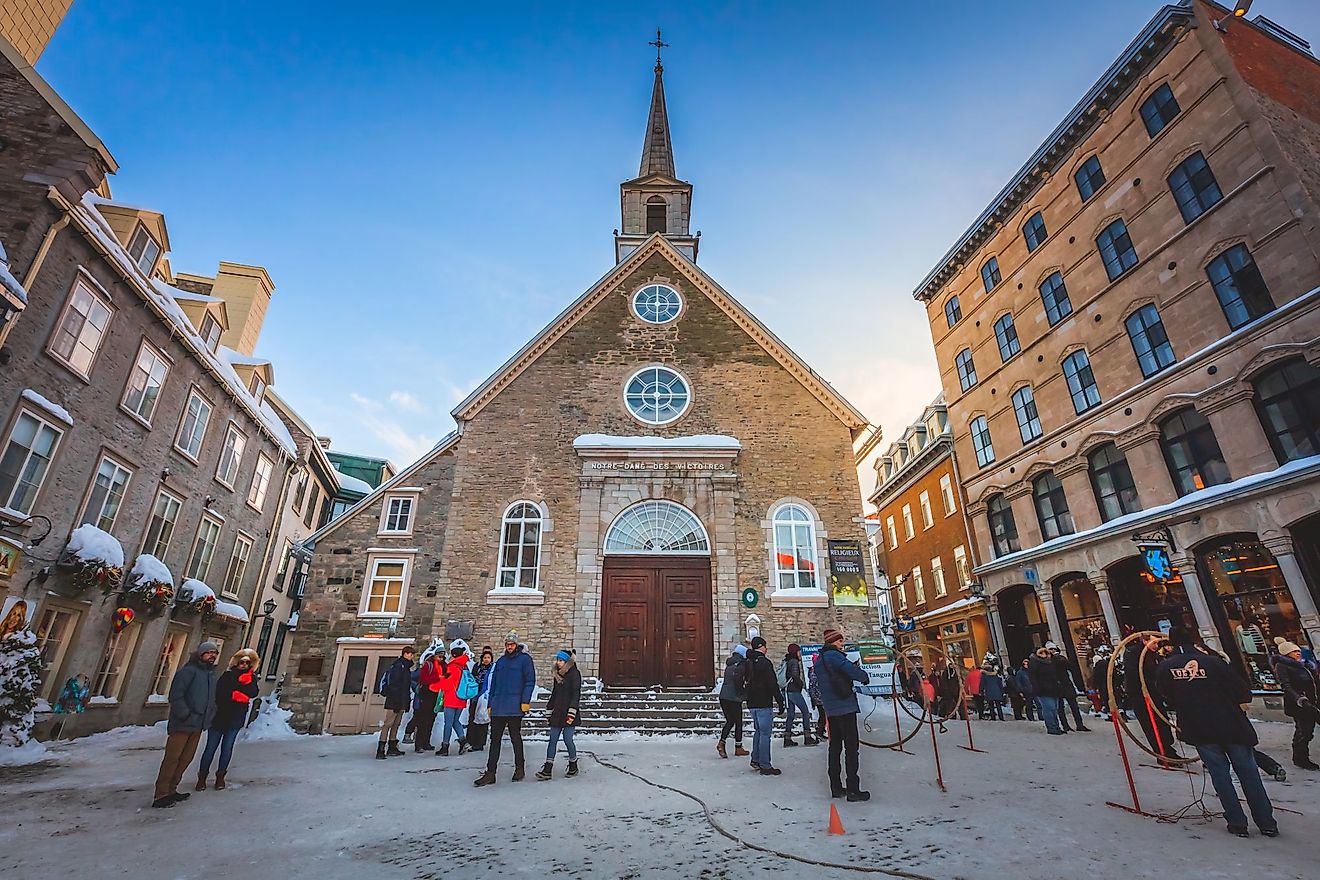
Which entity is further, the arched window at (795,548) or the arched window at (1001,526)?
the arched window at (1001,526)

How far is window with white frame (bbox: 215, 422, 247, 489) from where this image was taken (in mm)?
18344

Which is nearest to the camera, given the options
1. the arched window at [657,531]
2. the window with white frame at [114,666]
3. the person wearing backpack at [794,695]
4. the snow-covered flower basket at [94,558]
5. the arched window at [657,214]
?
the person wearing backpack at [794,695]

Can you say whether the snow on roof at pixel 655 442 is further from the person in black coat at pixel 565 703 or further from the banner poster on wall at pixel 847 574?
the person in black coat at pixel 565 703

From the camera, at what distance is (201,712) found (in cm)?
671

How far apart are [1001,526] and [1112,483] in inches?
201

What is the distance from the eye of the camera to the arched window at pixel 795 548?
53.4 feet

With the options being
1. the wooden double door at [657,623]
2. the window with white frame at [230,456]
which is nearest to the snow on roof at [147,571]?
the window with white frame at [230,456]

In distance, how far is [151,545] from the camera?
1541 cm

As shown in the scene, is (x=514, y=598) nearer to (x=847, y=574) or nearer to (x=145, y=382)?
(x=847, y=574)

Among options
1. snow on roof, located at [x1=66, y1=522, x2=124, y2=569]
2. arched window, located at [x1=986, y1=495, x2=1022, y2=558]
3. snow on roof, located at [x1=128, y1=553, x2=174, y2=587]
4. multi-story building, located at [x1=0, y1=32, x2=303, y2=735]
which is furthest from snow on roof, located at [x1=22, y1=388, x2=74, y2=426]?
arched window, located at [x1=986, y1=495, x2=1022, y2=558]

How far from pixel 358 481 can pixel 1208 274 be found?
32.0 meters

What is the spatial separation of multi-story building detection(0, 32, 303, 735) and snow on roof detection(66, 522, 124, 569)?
0.03 meters

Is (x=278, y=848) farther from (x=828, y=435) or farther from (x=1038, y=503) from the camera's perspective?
(x=1038, y=503)

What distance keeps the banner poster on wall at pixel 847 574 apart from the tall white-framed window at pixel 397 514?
11900 mm
